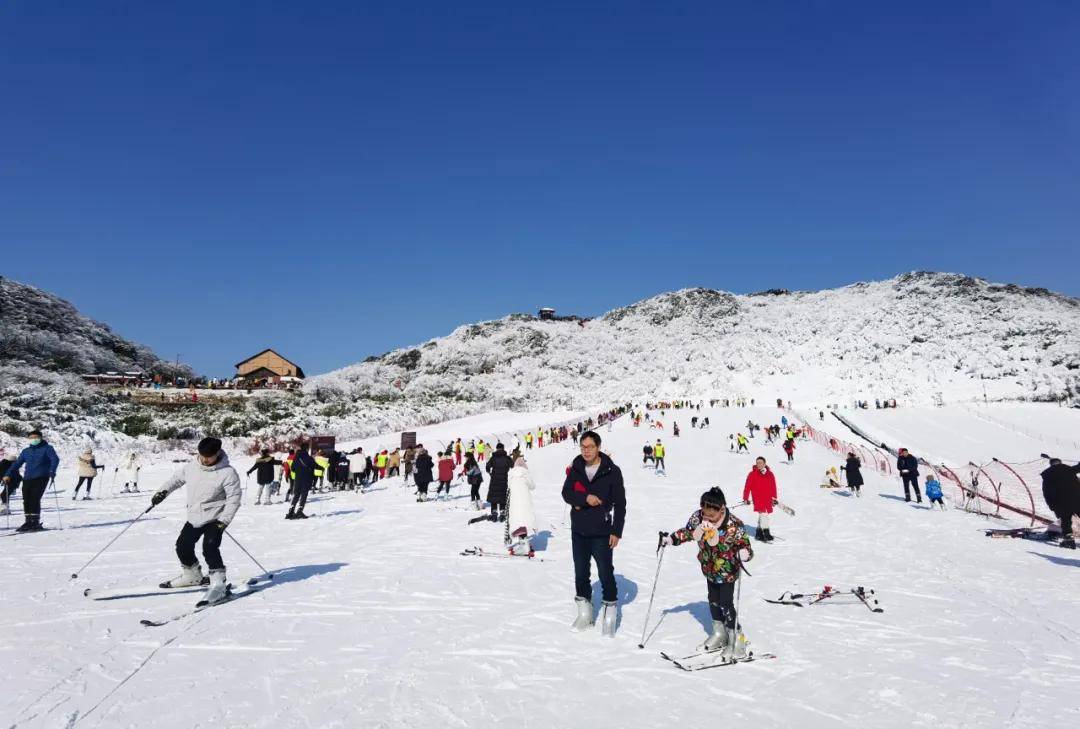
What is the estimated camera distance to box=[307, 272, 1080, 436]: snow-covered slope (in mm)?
60438

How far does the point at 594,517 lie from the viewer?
5461 millimetres

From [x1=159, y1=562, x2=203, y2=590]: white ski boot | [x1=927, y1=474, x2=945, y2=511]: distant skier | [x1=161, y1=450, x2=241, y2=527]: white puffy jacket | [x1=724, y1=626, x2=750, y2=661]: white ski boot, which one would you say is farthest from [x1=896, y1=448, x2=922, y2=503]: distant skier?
[x1=159, y1=562, x2=203, y2=590]: white ski boot

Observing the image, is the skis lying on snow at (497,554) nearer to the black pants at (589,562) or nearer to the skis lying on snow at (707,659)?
the black pants at (589,562)

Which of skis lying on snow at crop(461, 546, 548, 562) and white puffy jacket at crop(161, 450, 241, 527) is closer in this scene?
white puffy jacket at crop(161, 450, 241, 527)

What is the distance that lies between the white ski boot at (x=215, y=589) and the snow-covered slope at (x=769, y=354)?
37561 millimetres

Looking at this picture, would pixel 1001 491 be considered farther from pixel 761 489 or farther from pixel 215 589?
pixel 215 589

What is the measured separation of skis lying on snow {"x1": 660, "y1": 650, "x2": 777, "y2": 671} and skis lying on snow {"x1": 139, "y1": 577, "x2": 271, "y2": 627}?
175 inches

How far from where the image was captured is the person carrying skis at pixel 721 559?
5035 millimetres

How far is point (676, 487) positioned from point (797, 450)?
1389cm

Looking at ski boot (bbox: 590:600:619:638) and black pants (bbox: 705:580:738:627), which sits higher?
black pants (bbox: 705:580:738:627)

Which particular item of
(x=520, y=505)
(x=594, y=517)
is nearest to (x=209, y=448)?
(x=594, y=517)

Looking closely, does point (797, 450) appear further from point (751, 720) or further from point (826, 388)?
point (826, 388)

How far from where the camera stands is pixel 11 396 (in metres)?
32.5

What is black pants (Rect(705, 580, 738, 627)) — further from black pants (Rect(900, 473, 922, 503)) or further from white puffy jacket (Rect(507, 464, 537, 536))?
black pants (Rect(900, 473, 922, 503))
